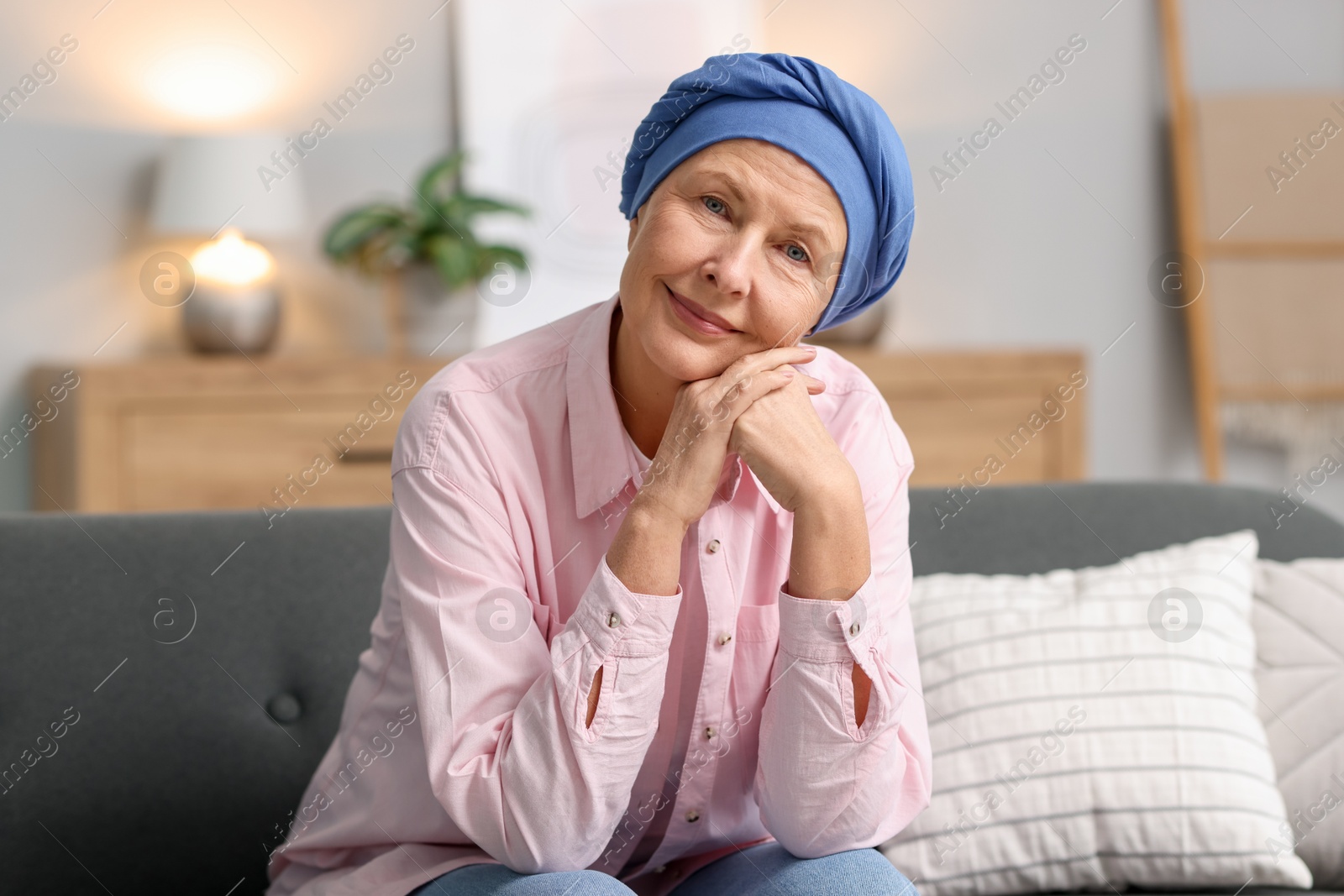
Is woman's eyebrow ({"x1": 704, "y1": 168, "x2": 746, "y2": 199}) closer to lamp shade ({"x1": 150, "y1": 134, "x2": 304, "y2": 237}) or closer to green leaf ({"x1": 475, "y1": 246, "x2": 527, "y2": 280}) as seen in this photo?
green leaf ({"x1": 475, "y1": 246, "x2": 527, "y2": 280})

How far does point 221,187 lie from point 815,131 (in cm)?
228

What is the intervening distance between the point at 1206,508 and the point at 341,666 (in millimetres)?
1228

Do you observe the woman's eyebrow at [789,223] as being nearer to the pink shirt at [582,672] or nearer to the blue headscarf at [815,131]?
the blue headscarf at [815,131]

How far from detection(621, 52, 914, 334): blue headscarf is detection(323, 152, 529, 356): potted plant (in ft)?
6.37

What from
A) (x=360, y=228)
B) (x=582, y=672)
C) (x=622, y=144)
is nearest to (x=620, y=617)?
(x=582, y=672)

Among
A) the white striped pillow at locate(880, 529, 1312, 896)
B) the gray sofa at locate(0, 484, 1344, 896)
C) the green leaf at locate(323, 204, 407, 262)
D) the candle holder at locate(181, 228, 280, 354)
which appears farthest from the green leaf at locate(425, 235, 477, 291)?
the white striped pillow at locate(880, 529, 1312, 896)

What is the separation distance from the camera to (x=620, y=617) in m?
1.00

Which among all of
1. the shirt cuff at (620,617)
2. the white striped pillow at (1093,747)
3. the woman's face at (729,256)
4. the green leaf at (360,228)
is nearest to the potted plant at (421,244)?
the green leaf at (360,228)

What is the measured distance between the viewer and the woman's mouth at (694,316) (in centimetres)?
109

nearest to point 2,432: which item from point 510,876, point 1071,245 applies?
point 510,876

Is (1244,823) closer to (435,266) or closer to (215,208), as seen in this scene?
(435,266)

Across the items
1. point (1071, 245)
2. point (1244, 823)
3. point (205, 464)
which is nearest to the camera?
point (1244, 823)

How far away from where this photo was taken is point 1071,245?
380 cm

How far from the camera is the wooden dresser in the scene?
106 inches
